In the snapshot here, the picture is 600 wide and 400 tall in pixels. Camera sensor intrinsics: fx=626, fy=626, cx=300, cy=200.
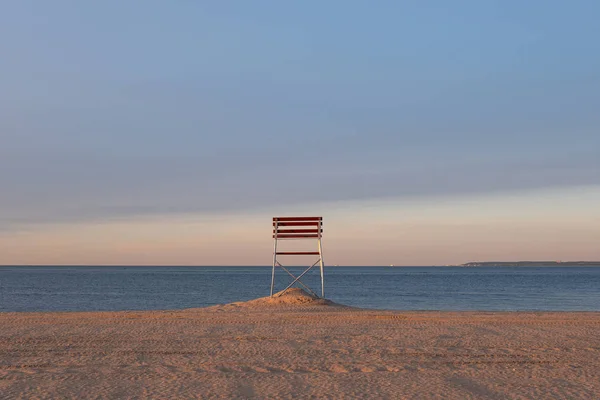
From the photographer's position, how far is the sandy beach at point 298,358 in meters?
8.74

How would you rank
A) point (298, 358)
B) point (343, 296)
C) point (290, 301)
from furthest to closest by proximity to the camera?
1. point (343, 296)
2. point (290, 301)
3. point (298, 358)

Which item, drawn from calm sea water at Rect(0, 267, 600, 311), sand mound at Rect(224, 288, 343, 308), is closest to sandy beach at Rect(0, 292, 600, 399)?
sand mound at Rect(224, 288, 343, 308)

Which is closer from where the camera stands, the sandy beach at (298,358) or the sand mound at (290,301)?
the sandy beach at (298,358)

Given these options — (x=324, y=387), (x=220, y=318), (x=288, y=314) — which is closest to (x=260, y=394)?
(x=324, y=387)

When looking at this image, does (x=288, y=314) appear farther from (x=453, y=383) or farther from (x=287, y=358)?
(x=453, y=383)

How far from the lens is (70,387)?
28.9ft

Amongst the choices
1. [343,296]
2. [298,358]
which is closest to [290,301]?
[298,358]

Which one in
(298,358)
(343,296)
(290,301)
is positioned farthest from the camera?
(343,296)

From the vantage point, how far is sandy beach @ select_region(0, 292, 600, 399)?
8.74 m

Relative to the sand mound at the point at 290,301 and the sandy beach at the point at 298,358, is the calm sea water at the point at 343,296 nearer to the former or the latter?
the sand mound at the point at 290,301

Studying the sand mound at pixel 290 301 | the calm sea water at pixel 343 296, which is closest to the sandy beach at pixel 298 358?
the sand mound at pixel 290 301

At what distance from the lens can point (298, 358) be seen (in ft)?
36.6

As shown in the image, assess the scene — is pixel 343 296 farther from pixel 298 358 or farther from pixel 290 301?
pixel 298 358

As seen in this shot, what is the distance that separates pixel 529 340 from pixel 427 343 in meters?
2.49
